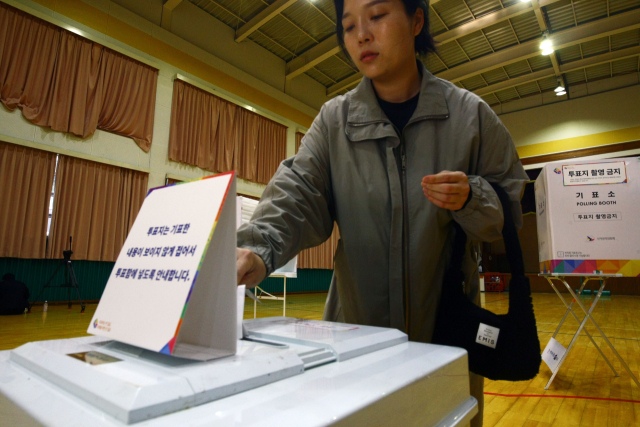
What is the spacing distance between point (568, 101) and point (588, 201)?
8.88 m

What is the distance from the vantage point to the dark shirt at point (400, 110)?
0.86m

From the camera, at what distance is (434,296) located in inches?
28.5

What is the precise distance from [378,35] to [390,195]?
33cm

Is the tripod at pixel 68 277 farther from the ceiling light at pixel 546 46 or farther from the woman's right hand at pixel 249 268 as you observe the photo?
the ceiling light at pixel 546 46

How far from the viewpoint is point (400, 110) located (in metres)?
0.87

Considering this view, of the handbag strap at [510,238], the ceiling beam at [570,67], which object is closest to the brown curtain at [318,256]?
the ceiling beam at [570,67]

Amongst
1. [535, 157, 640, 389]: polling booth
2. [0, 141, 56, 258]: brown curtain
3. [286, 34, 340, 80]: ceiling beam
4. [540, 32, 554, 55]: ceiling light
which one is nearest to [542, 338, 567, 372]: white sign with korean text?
[535, 157, 640, 389]: polling booth

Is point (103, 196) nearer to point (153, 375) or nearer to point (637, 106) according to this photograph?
point (153, 375)

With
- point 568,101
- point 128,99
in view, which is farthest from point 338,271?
point 568,101

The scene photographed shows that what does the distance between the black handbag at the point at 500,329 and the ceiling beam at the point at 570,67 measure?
9263 millimetres

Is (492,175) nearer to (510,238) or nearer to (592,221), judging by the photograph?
(510,238)

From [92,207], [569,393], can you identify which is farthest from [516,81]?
[92,207]

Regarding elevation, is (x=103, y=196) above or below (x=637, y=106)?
below

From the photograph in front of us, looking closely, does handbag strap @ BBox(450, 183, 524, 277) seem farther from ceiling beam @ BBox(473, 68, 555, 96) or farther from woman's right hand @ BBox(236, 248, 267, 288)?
ceiling beam @ BBox(473, 68, 555, 96)
